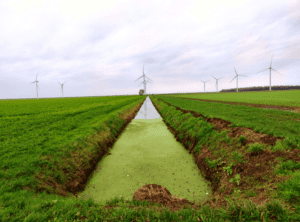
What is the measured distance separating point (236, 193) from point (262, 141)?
3.59 metres

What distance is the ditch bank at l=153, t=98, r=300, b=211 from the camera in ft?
16.9

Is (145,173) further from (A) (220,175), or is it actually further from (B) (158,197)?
(A) (220,175)

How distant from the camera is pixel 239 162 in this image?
6938 mm

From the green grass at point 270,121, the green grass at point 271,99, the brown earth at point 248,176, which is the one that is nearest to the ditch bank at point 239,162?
the brown earth at point 248,176

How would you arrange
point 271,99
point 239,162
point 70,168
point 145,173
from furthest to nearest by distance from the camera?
point 271,99
point 145,173
point 70,168
point 239,162

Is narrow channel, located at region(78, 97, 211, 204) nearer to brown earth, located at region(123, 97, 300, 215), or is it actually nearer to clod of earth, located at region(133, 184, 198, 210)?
brown earth, located at region(123, 97, 300, 215)

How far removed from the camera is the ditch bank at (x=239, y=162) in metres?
5.15

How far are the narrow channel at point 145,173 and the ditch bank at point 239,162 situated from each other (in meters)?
0.81

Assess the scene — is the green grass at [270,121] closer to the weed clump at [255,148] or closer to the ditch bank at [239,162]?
the ditch bank at [239,162]

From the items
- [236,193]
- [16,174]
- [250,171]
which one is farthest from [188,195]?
[16,174]

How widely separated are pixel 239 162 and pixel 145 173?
5.21 m

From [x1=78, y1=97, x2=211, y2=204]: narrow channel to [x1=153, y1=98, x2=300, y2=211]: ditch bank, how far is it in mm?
808

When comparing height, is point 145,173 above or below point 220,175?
below

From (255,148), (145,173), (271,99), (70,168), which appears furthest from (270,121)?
(271,99)
